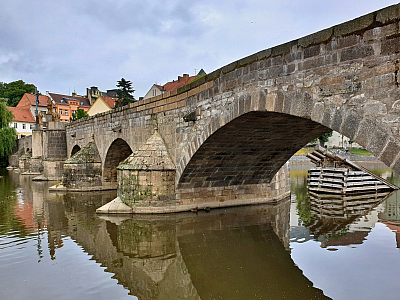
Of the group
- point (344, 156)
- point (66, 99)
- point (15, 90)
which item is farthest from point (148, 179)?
point (15, 90)

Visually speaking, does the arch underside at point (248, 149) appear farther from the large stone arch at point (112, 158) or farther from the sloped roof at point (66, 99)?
the sloped roof at point (66, 99)

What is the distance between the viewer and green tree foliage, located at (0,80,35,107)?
5666 cm

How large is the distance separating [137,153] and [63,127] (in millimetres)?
15678

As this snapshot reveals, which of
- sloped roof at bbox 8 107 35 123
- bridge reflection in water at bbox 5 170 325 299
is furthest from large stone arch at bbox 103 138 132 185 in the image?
sloped roof at bbox 8 107 35 123

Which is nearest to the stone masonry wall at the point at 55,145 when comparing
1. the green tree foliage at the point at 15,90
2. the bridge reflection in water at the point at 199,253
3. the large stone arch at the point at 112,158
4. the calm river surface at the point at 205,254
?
the large stone arch at the point at 112,158

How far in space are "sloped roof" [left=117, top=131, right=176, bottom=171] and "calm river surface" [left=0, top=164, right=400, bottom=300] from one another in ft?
4.92

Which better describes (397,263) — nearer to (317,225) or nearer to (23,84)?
(317,225)

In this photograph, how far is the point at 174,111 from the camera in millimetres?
10570

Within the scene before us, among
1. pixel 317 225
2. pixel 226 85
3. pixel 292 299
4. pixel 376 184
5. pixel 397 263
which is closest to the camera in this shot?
pixel 292 299

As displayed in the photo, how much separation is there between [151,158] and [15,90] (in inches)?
2179

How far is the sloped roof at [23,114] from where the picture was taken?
48656 millimetres

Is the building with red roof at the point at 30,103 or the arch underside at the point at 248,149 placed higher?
the building with red roof at the point at 30,103

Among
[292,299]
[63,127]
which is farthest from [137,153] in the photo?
[63,127]

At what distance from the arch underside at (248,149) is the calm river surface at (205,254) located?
1.13 meters
